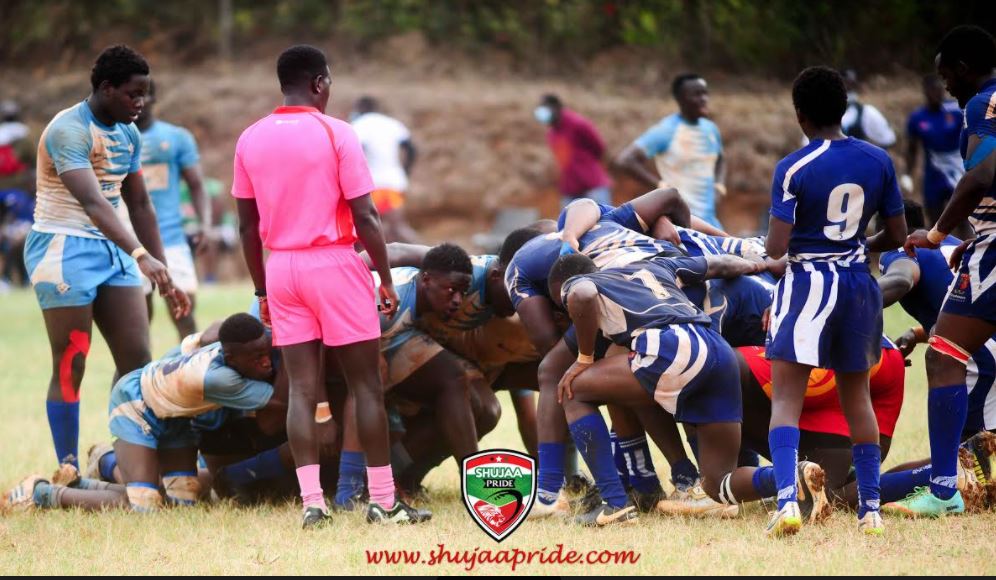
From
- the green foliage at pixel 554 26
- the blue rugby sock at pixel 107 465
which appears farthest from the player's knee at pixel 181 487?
the green foliage at pixel 554 26

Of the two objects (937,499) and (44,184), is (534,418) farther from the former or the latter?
(44,184)

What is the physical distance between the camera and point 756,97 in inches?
830

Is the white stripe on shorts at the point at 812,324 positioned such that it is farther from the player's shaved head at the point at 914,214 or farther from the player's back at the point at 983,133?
the player's shaved head at the point at 914,214

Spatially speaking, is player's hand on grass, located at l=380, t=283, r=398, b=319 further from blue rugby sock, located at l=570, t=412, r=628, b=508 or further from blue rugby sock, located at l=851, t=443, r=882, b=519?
blue rugby sock, located at l=851, t=443, r=882, b=519

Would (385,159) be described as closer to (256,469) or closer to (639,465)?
(256,469)

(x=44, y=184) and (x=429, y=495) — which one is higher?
(x=44, y=184)

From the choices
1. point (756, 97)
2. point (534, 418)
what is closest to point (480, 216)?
point (756, 97)

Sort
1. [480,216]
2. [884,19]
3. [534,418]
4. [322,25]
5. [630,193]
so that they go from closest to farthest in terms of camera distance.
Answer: [534,418], [884,19], [630,193], [480,216], [322,25]

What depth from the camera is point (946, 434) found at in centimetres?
552

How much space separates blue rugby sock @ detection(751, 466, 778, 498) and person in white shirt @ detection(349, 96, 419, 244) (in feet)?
31.7

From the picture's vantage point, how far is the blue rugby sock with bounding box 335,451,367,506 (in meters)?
6.07

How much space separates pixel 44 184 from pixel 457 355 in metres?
2.42

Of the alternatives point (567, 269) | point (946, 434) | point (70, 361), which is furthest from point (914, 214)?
point (70, 361)

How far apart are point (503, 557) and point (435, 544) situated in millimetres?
398
